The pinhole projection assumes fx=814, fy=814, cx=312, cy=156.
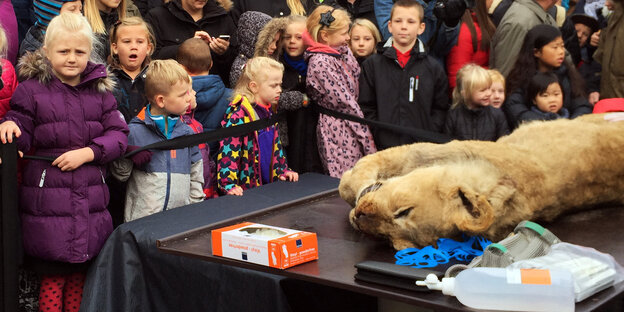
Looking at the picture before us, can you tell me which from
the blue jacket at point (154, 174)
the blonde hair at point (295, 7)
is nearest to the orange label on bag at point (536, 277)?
the blue jacket at point (154, 174)

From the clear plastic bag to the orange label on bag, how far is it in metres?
0.12

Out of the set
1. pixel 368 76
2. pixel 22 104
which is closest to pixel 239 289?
pixel 22 104

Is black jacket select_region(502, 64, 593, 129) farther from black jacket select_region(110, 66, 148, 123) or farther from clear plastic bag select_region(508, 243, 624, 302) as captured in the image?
clear plastic bag select_region(508, 243, 624, 302)

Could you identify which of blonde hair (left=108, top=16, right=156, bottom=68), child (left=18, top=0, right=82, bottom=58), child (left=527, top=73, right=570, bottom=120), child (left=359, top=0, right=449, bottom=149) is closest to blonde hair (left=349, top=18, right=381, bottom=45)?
child (left=359, top=0, right=449, bottom=149)

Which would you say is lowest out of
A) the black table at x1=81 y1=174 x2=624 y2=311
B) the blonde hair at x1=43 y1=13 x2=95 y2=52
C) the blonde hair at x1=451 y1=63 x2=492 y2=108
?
the black table at x1=81 y1=174 x2=624 y2=311

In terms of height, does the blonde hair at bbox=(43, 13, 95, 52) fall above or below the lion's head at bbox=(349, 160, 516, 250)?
above

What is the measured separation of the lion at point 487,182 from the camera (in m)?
3.06

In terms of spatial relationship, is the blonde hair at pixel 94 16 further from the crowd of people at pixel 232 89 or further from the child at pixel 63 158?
the child at pixel 63 158

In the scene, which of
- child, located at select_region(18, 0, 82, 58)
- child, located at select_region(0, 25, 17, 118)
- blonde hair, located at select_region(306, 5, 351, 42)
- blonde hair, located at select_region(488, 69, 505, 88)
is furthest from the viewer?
blonde hair, located at select_region(488, 69, 505, 88)

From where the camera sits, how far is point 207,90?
5.33 meters

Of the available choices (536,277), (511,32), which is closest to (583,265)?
(536,277)

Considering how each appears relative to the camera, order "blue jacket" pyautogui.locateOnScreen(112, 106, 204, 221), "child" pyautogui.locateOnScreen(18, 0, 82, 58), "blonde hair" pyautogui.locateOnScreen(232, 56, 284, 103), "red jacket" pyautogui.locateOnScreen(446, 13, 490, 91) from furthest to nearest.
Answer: "red jacket" pyautogui.locateOnScreen(446, 13, 490, 91) → "blonde hair" pyautogui.locateOnScreen(232, 56, 284, 103) → "child" pyautogui.locateOnScreen(18, 0, 82, 58) → "blue jacket" pyautogui.locateOnScreen(112, 106, 204, 221)

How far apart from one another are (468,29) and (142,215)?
3.56m

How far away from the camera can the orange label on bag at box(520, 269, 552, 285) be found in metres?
2.48
